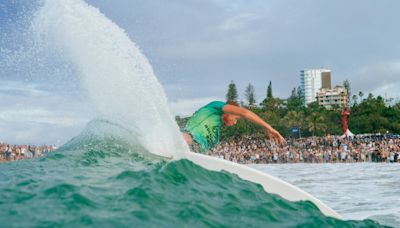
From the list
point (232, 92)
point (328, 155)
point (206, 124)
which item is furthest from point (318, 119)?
point (206, 124)

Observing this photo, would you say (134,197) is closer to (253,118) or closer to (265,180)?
(265,180)

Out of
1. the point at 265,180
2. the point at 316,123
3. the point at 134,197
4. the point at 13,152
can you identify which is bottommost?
the point at 134,197

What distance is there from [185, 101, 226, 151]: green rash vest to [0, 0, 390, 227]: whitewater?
229 centimetres

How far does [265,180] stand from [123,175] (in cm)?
169

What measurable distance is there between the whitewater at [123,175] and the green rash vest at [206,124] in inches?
90.2

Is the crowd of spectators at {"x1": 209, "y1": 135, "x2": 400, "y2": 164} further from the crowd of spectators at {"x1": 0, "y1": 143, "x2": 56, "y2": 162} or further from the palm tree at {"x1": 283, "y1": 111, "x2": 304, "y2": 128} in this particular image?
the palm tree at {"x1": 283, "y1": 111, "x2": 304, "y2": 128}

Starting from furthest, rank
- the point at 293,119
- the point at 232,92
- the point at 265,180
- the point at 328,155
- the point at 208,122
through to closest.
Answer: the point at 232,92 → the point at 293,119 → the point at 328,155 → the point at 208,122 → the point at 265,180

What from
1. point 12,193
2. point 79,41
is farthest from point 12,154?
point 12,193

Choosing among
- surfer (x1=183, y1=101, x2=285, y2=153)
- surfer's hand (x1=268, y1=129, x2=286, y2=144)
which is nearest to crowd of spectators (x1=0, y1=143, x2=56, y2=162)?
surfer (x1=183, y1=101, x2=285, y2=153)

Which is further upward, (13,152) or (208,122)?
(208,122)

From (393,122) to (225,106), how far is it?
84659 mm

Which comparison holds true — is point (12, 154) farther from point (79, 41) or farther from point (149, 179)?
point (149, 179)

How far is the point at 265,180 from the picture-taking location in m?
6.31

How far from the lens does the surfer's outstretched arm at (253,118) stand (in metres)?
8.25
